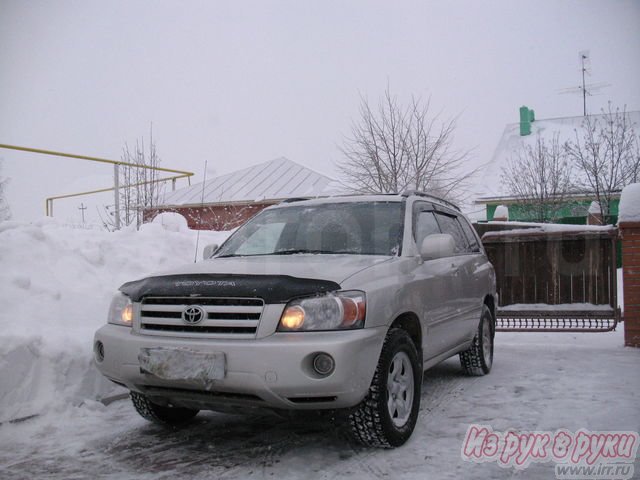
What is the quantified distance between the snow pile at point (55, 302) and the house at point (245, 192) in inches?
511

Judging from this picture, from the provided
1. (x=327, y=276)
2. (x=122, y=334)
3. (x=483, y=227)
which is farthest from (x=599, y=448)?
(x=483, y=227)

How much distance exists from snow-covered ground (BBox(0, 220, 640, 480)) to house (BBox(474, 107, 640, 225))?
16234 millimetres

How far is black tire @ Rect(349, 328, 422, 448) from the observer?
11.3 ft

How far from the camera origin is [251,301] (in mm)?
3354

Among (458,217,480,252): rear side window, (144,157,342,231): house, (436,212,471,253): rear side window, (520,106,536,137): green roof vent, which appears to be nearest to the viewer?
(436,212,471,253): rear side window

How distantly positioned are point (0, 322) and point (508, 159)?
96.5ft

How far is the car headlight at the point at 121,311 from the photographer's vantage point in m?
3.83

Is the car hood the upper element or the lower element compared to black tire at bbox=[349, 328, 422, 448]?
upper

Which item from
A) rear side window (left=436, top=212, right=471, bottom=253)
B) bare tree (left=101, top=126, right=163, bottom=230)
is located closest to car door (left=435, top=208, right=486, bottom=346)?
rear side window (left=436, top=212, right=471, bottom=253)

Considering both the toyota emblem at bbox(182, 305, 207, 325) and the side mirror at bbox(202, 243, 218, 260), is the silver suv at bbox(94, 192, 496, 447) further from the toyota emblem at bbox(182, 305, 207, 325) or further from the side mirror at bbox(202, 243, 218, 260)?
the side mirror at bbox(202, 243, 218, 260)

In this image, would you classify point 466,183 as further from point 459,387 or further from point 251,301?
point 251,301

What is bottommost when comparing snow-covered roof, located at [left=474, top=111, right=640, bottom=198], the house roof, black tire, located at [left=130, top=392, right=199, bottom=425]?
black tire, located at [left=130, top=392, right=199, bottom=425]

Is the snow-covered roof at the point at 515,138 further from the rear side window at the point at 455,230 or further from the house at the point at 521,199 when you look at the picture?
the rear side window at the point at 455,230

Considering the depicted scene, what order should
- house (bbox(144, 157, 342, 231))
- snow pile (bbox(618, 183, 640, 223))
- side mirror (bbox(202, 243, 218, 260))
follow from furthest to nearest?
house (bbox(144, 157, 342, 231)) → snow pile (bbox(618, 183, 640, 223)) → side mirror (bbox(202, 243, 218, 260))
